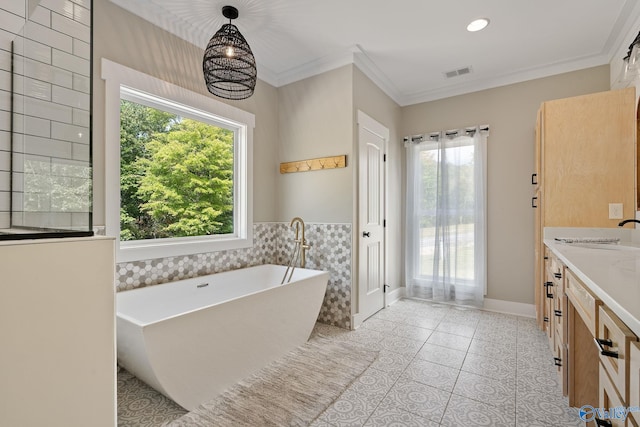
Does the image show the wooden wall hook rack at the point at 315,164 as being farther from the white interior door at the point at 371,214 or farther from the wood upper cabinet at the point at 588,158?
the wood upper cabinet at the point at 588,158

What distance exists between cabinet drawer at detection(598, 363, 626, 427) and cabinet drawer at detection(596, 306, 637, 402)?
3 centimetres

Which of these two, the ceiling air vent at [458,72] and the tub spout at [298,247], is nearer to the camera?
the tub spout at [298,247]

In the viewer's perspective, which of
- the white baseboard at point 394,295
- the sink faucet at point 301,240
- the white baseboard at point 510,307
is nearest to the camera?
the sink faucet at point 301,240

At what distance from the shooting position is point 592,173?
2.35 m

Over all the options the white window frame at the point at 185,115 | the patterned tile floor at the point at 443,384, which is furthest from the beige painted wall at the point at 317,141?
the patterned tile floor at the point at 443,384

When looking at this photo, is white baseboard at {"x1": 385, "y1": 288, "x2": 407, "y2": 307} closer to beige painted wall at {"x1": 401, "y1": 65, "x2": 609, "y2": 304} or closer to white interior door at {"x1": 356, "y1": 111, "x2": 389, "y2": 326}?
white interior door at {"x1": 356, "y1": 111, "x2": 389, "y2": 326}

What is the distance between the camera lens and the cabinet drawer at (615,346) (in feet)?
2.56

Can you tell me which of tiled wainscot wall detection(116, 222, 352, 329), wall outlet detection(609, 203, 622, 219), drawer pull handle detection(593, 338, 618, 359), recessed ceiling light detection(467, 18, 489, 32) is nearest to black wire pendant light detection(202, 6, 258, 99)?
tiled wainscot wall detection(116, 222, 352, 329)

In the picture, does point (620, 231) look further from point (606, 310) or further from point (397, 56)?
point (397, 56)

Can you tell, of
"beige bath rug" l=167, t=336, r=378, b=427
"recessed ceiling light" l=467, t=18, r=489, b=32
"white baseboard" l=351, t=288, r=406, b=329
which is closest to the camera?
"beige bath rug" l=167, t=336, r=378, b=427

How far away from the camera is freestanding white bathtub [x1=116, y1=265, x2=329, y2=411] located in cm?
154

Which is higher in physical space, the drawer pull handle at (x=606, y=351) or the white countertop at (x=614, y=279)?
the white countertop at (x=614, y=279)

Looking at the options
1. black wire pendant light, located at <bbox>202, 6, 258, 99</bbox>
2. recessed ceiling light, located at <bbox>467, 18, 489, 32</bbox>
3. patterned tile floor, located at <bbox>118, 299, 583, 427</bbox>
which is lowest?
patterned tile floor, located at <bbox>118, 299, 583, 427</bbox>

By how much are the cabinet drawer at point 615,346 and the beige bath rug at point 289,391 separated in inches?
55.5
